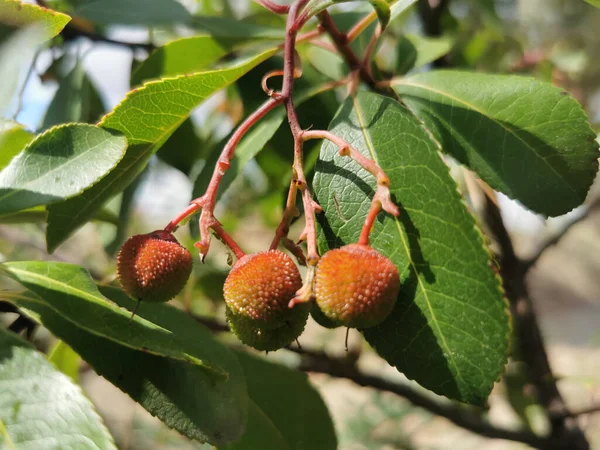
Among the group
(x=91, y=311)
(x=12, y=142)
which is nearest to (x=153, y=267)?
(x=91, y=311)

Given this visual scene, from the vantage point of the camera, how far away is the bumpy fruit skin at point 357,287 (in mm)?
636

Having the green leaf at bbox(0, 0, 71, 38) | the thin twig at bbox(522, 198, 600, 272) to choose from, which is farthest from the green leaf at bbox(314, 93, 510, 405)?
the thin twig at bbox(522, 198, 600, 272)

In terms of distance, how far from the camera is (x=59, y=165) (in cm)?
74

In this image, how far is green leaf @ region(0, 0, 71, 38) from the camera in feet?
2.48

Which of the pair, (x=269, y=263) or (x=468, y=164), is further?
(x=468, y=164)

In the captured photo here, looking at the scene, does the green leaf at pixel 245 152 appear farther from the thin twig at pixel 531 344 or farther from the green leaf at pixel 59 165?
the thin twig at pixel 531 344

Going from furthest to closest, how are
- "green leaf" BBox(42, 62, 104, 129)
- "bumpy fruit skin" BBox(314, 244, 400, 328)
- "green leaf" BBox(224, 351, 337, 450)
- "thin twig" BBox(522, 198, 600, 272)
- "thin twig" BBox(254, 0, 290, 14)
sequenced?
"thin twig" BBox(522, 198, 600, 272) < "green leaf" BBox(42, 62, 104, 129) < "green leaf" BBox(224, 351, 337, 450) < "thin twig" BBox(254, 0, 290, 14) < "bumpy fruit skin" BBox(314, 244, 400, 328)

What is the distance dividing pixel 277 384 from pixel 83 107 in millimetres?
687

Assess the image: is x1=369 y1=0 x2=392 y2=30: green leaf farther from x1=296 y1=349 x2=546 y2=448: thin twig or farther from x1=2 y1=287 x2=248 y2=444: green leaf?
x1=296 y1=349 x2=546 y2=448: thin twig

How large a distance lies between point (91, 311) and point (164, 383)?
14 cm

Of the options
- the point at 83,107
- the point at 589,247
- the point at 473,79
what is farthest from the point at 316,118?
the point at 589,247

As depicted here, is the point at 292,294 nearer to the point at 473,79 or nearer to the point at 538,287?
the point at 473,79

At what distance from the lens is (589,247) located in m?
8.00

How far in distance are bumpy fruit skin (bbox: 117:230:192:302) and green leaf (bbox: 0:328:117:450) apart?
140mm
